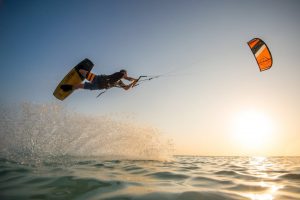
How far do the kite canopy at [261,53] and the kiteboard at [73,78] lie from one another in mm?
8992

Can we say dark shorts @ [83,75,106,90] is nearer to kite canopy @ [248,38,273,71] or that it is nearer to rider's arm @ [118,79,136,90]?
rider's arm @ [118,79,136,90]

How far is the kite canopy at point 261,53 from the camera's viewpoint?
499 inches

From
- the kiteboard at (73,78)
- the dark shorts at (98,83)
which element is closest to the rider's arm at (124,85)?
the dark shorts at (98,83)

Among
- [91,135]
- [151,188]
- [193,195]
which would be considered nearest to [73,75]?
[91,135]

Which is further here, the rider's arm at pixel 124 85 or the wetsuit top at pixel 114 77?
the rider's arm at pixel 124 85

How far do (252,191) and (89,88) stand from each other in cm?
779

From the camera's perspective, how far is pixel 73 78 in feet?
37.5

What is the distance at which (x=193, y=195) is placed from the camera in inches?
174

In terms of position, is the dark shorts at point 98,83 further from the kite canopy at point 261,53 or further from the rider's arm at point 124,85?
the kite canopy at point 261,53

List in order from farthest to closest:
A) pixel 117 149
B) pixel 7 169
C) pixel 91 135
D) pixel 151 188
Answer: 1. pixel 117 149
2. pixel 91 135
3. pixel 7 169
4. pixel 151 188

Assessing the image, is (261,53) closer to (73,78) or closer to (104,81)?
(104,81)

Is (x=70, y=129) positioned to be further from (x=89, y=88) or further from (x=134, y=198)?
(x=134, y=198)

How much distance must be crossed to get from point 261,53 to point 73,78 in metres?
10.2

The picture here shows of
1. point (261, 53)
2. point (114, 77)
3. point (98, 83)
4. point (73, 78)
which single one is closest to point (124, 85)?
point (114, 77)
